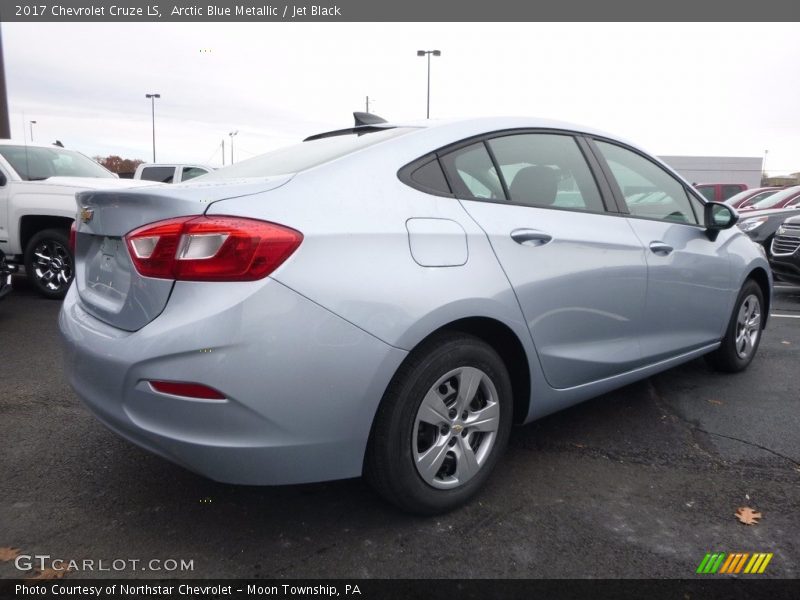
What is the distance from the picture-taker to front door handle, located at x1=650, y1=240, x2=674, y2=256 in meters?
3.36

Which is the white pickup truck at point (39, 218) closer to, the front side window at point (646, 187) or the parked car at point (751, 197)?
the front side window at point (646, 187)

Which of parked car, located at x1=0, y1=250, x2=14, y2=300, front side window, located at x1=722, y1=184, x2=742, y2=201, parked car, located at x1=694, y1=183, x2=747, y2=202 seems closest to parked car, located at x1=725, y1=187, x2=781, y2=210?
parked car, located at x1=694, y1=183, x2=747, y2=202

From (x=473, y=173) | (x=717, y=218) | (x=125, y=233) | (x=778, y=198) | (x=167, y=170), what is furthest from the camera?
(x=167, y=170)

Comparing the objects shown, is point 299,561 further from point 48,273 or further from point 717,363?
point 48,273

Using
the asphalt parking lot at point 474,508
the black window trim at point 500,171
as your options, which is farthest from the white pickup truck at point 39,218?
the black window trim at point 500,171

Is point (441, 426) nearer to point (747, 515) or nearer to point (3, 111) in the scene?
point (747, 515)

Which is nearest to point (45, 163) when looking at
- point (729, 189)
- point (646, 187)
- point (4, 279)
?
point (4, 279)

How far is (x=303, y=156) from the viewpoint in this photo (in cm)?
271

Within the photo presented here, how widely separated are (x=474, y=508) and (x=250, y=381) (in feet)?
3.83

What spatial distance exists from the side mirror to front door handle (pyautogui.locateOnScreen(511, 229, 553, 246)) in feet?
5.49

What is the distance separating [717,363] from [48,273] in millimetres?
6702

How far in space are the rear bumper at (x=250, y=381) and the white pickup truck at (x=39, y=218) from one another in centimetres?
527

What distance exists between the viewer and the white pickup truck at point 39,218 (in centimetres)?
684
